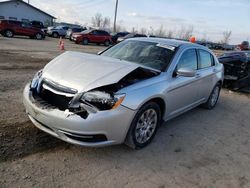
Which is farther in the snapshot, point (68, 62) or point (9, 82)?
point (9, 82)

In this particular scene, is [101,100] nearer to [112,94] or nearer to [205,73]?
[112,94]

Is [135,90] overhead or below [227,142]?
overhead

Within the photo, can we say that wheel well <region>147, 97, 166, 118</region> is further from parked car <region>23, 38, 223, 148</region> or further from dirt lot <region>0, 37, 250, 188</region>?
dirt lot <region>0, 37, 250, 188</region>

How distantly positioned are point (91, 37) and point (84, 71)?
74.7 feet

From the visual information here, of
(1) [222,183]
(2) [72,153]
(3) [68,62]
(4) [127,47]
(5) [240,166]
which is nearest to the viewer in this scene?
(1) [222,183]

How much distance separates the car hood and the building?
146 ft

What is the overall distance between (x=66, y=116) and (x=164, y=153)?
1.64 meters

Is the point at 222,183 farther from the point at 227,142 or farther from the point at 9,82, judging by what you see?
the point at 9,82

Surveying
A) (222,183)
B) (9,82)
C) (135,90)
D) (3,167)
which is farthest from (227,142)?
(9,82)

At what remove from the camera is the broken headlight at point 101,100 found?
3.15m

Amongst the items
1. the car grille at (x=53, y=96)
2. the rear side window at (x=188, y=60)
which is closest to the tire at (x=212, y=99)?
the rear side window at (x=188, y=60)

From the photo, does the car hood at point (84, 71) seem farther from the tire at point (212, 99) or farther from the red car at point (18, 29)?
the red car at point (18, 29)

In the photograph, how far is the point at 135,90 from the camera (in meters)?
3.39

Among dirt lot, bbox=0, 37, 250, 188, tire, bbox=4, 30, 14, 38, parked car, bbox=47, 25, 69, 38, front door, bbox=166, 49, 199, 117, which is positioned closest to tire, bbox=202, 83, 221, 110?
front door, bbox=166, 49, 199, 117
